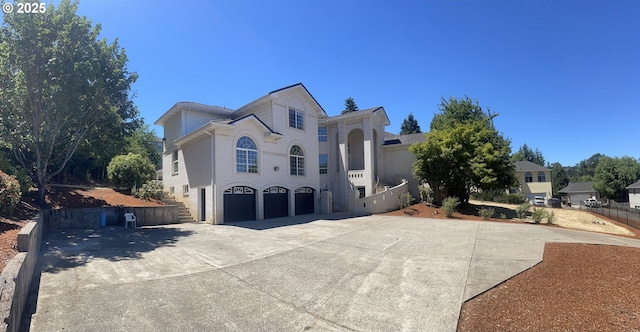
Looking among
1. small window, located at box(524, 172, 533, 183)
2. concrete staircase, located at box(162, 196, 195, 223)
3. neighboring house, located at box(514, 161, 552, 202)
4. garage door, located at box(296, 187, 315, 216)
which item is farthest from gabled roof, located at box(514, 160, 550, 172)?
concrete staircase, located at box(162, 196, 195, 223)

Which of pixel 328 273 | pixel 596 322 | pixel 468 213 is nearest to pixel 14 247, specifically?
pixel 328 273

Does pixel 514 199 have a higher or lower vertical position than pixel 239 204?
lower

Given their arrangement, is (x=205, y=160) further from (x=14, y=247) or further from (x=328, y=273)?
(x=328, y=273)

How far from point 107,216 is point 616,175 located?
213 feet

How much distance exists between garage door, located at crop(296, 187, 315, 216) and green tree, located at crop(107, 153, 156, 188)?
10850 mm

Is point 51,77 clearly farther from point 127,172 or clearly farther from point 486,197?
point 486,197

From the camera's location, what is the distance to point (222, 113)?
2209cm

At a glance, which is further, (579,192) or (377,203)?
(579,192)

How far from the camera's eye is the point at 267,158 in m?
19.1

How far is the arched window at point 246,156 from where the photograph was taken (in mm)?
17722

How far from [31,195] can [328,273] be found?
16.4 metres

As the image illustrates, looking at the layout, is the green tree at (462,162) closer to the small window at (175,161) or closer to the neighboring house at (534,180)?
the small window at (175,161)

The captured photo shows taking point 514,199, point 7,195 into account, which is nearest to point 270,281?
point 7,195

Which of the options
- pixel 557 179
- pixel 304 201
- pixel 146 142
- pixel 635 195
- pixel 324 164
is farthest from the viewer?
pixel 557 179
